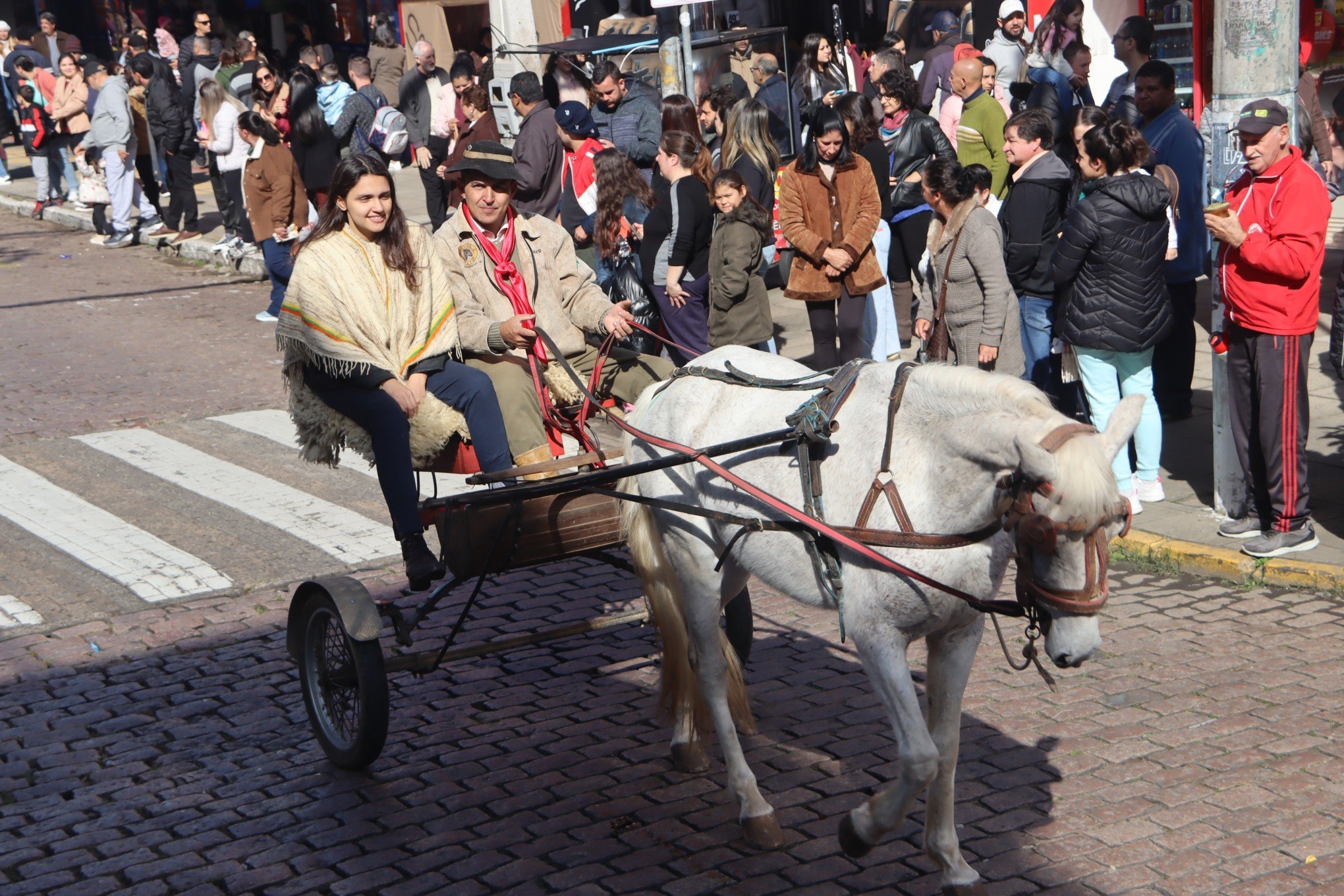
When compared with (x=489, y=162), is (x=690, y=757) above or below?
below

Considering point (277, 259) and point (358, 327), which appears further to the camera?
point (277, 259)

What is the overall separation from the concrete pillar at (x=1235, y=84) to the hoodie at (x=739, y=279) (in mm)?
3009

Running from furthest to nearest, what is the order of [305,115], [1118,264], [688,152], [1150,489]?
[305,115], [688,152], [1150,489], [1118,264]

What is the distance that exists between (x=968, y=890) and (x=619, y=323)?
2.74 metres

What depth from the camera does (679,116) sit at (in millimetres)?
11016

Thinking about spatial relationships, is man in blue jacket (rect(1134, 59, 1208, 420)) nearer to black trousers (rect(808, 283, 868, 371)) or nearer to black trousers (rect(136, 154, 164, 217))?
black trousers (rect(808, 283, 868, 371))

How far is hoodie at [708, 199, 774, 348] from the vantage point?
31.1ft

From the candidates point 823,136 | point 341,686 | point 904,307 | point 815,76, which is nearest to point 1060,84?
point 904,307

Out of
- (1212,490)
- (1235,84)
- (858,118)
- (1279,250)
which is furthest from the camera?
(858,118)

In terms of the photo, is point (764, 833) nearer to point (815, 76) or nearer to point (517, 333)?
point (517, 333)

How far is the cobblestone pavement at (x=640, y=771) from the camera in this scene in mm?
4844

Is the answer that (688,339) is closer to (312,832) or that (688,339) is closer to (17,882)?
(312,832)

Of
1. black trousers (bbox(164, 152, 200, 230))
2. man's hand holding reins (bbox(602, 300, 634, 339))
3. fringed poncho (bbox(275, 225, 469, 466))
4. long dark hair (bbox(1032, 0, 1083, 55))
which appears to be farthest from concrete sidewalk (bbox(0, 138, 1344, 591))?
black trousers (bbox(164, 152, 200, 230))

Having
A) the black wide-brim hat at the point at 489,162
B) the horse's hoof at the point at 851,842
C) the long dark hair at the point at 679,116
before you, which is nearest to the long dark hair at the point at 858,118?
the long dark hair at the point at 679,116
